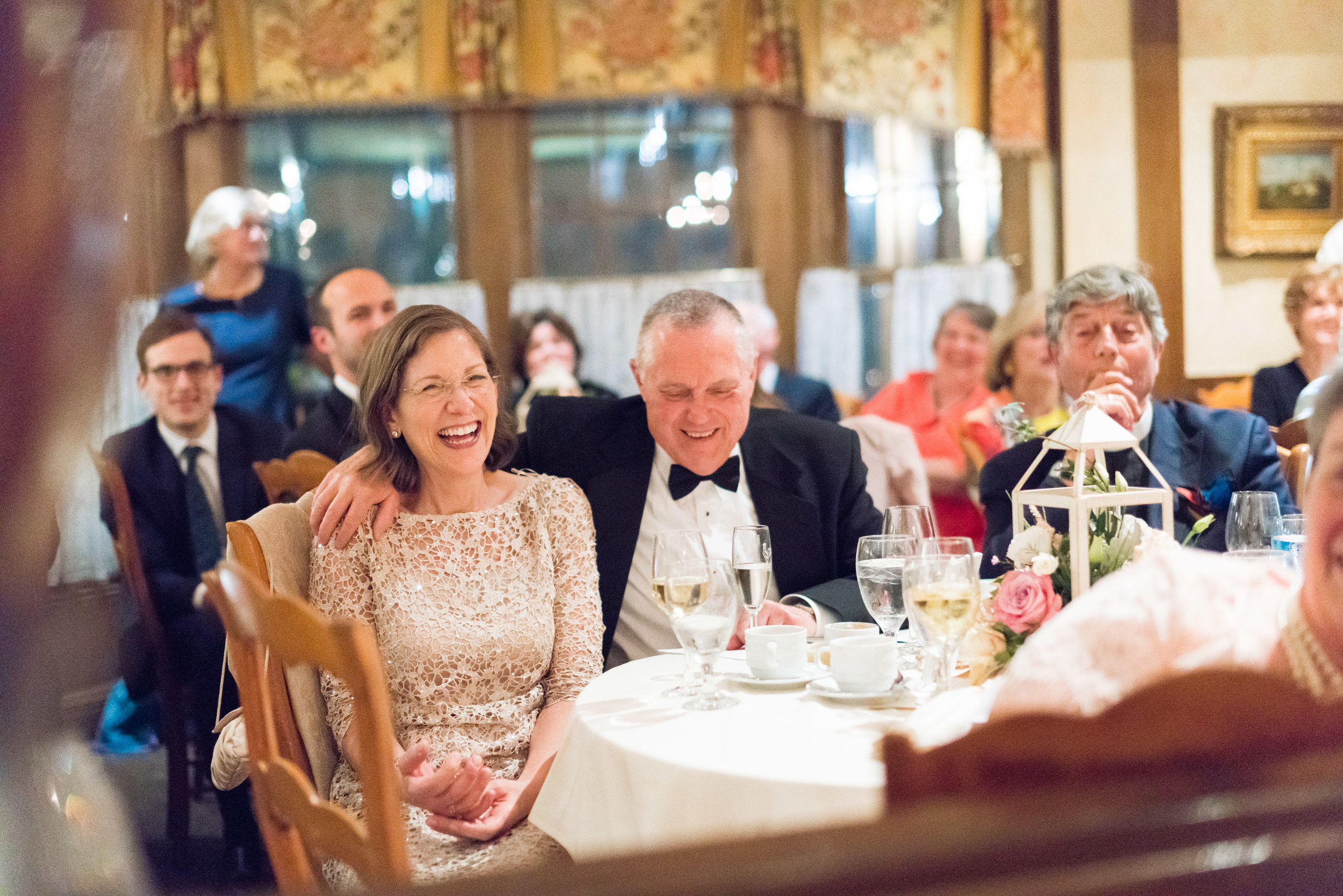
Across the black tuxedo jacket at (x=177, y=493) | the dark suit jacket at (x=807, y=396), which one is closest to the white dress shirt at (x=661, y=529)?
the black tuxedo jacket at (x=177, y=493)

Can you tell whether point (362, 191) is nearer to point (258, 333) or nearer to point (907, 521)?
point (258, 333)

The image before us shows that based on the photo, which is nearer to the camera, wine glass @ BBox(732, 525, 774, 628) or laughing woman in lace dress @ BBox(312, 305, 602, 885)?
wine glass @ BBox(732, 525, 774, 628)

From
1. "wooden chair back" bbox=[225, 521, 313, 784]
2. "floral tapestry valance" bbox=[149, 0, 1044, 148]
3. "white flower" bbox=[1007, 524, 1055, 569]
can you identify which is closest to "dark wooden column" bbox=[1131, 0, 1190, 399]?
"floral tapestry valance" bbox=[149, 0, 1044, 148]

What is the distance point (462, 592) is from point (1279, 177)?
4.86 metres

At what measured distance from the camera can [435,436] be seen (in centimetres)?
213

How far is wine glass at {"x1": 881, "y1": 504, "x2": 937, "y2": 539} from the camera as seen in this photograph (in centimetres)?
178

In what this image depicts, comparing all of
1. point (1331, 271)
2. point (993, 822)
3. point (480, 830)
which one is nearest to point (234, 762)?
point (480, 830)

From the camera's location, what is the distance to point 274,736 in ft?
5.01

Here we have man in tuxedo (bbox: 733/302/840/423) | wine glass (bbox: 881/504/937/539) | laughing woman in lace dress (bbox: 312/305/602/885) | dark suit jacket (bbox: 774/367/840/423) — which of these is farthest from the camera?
man in tuxedo (bbox: 733/302/840/423)

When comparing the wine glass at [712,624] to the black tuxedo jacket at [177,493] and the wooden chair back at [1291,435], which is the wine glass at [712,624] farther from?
the black tuxedo jacket at [177,493]

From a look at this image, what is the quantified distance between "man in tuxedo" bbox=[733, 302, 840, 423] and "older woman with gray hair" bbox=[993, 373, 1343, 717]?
354 cm

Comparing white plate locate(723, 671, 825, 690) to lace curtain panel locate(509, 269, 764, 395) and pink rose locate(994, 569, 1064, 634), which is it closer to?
pink rose locate(994, 569, 1064, 634)

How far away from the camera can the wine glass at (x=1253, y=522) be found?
76.4 inches

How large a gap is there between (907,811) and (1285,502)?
259cm
